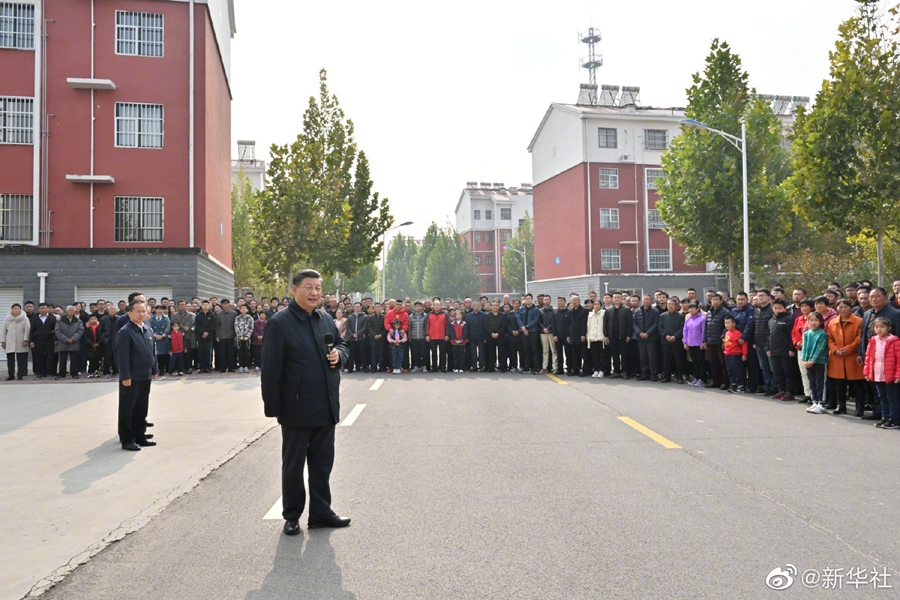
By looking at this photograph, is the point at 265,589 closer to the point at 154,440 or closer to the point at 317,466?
the point at 317,466

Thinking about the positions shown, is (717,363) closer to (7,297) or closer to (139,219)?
(139,219)

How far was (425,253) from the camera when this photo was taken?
3750 inches

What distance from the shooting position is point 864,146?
57.4 feet

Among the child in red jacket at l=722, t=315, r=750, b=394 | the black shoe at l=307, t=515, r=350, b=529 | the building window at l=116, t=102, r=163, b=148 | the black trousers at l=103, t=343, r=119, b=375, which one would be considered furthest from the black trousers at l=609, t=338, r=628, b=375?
the building window at l=116, t=102, r=163, b=148

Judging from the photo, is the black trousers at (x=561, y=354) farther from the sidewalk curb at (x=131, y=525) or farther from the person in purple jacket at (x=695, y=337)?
the sidewalk curb at (x=131, y=525)

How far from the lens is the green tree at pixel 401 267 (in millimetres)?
104188

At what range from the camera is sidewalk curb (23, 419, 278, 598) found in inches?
175

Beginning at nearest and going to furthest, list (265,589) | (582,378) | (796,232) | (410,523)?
(265,589)
(410,523)
(582,378)
(796,232)

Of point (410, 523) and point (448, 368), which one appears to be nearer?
point (410, 523)

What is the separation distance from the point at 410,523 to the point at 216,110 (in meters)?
27.7

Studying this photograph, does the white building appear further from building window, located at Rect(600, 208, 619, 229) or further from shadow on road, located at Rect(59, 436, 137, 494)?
shadow on road, located at Rect(59, 436, 137, 494)

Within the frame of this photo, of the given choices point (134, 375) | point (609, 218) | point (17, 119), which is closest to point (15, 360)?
point (17, 119)

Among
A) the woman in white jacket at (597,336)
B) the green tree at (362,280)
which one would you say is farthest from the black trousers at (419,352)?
the green tree at (362,280)

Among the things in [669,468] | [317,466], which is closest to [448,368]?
[669,468]
